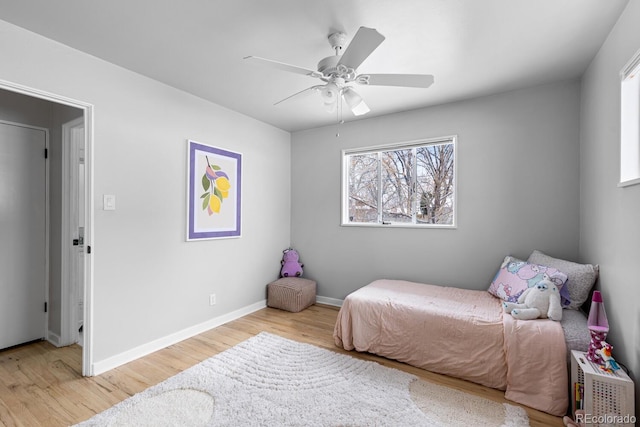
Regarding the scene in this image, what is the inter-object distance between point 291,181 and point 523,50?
3120 millimetres

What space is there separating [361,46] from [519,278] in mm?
2282

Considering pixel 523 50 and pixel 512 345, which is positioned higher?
pixel 523 50

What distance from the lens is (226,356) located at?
2.62 m

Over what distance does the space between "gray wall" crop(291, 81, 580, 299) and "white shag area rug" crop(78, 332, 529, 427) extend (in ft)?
4.77

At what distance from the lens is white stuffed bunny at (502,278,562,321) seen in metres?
2.13

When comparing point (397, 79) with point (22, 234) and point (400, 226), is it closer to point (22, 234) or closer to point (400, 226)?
point (400, 226)

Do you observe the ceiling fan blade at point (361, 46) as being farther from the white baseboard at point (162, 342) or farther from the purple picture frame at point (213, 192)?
the white baseboard at point (162, 342)

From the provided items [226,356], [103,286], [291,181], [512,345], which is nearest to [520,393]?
[512,345]

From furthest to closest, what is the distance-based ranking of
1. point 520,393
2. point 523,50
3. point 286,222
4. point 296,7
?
point 286,222, point 523,50, point 520,393, point 296,7

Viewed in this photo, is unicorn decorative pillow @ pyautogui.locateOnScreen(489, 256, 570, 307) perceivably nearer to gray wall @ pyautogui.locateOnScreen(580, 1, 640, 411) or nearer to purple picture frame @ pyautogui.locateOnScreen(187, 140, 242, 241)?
gray wall @ pyautogui.locateOnScreen(580, 1, 640, 411)

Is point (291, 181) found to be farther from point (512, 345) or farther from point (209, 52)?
point (512, 345)

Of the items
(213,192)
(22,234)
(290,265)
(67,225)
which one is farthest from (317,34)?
(22,234)

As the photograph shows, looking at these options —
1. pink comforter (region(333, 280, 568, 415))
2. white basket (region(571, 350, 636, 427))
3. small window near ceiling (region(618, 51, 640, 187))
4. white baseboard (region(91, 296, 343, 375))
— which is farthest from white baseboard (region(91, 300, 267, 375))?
small window near ceiling (region(618, 51, 640, 187))

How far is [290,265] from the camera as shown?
4297 mm
